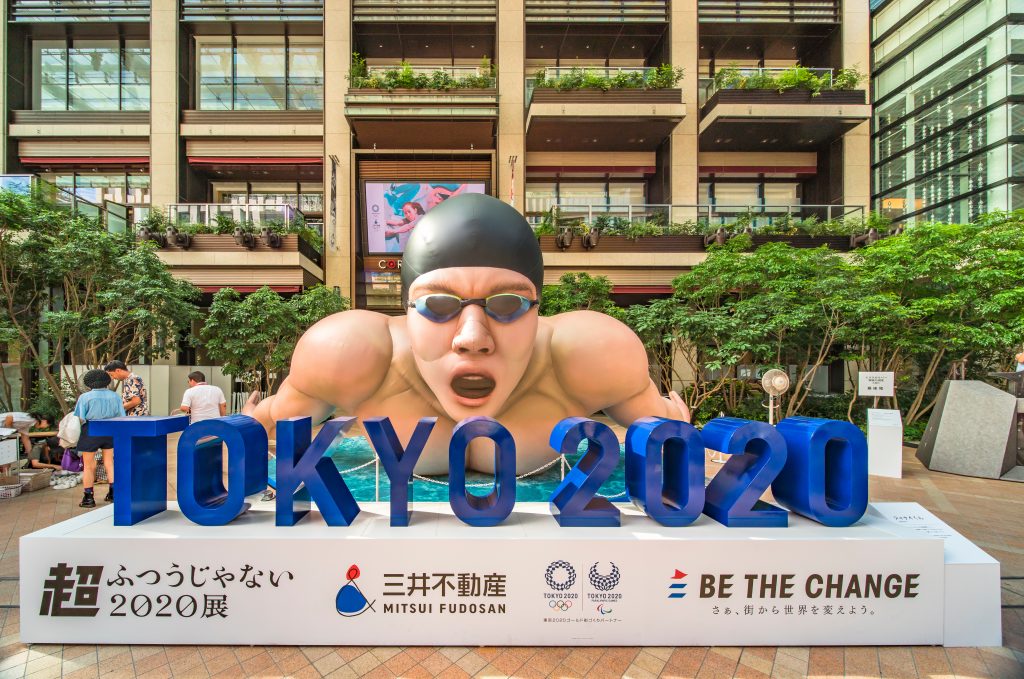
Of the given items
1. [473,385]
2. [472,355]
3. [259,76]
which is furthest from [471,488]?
[259,76]

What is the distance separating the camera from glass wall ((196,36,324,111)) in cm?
1909

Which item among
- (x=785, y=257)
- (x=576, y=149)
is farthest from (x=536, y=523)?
(x=576, y=149)

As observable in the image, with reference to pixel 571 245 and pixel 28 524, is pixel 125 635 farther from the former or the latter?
→ pixel 571 245

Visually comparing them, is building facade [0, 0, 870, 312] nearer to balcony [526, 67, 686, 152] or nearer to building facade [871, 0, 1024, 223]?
balcony [526, 67, 686, 152]

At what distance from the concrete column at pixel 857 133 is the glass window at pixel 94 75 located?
2620 cm

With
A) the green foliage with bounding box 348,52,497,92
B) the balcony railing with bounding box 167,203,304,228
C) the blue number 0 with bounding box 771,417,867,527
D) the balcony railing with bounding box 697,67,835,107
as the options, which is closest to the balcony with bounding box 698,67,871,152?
the balcony railing with bounding box 697,67,835,107

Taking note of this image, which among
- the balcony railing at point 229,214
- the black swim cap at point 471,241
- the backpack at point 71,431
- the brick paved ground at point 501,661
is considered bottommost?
the brick paved ground at point 501,661

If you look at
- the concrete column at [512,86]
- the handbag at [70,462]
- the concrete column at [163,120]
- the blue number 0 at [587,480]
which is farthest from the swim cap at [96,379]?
the concrete column at [163,120]

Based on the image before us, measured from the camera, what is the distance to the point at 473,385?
4.91 m

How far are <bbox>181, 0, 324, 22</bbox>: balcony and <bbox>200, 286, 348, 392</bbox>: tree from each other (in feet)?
38.4

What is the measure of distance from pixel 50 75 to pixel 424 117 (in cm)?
1490

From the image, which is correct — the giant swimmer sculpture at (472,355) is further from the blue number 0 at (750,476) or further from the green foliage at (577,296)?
the green foliage at (577,296)

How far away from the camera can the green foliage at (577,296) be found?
45.0 ft

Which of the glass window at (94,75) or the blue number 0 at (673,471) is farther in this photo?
the glass window at (94,75)
